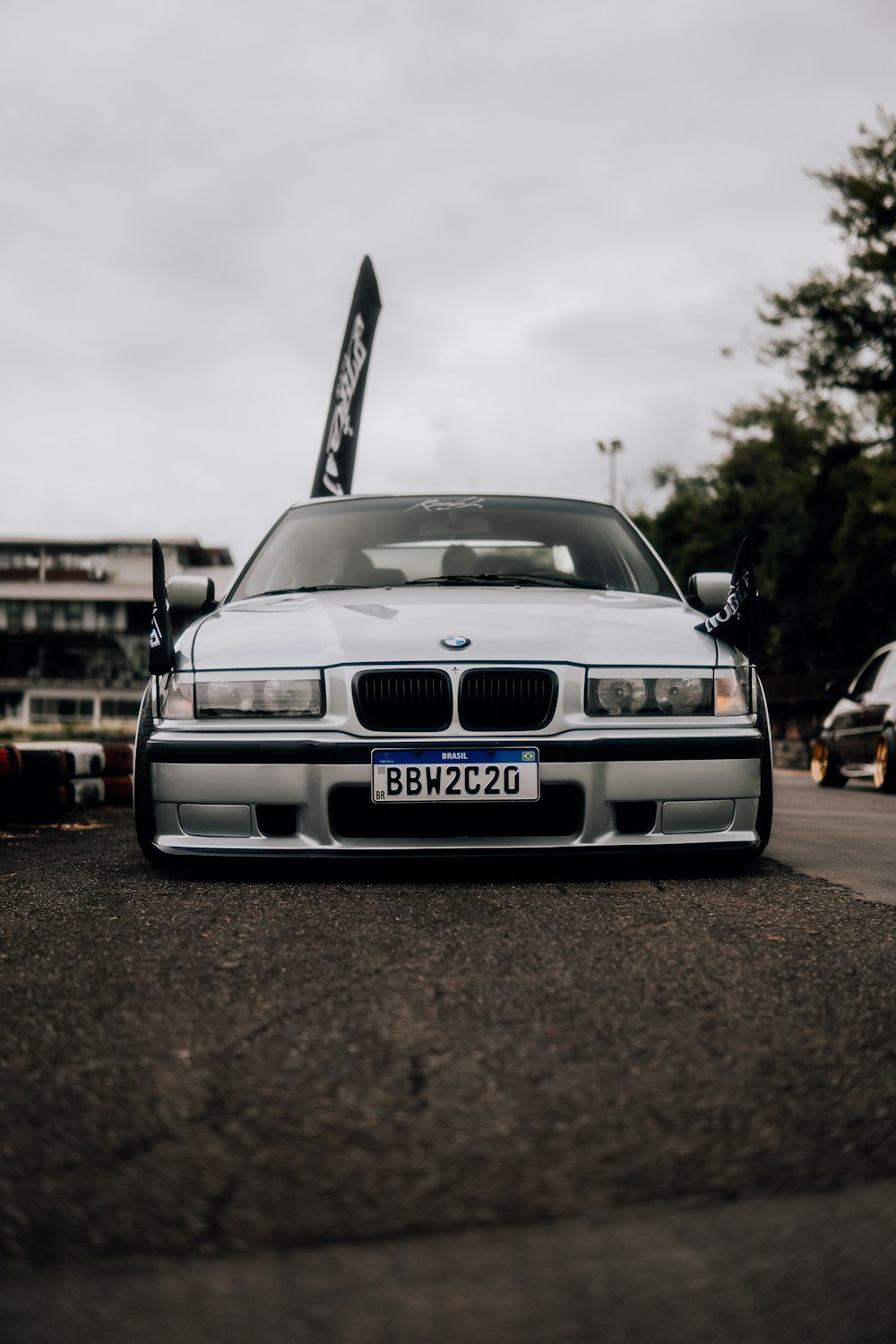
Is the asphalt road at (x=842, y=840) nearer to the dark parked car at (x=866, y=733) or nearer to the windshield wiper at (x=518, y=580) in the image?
the dark parked car at (x=866, y=733)

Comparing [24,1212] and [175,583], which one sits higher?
[175,583]

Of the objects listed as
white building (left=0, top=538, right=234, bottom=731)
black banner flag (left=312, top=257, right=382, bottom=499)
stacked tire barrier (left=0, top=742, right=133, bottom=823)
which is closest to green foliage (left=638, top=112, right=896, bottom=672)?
black banner flag (left=312, top=257, right=382, bottom=499)

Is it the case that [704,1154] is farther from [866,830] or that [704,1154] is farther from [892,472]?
[892,472]

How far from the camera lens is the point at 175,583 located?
16.8 ft

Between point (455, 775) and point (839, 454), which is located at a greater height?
point (839, 454)

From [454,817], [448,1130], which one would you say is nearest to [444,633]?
[454,817]

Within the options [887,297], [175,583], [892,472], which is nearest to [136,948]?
[175,583]

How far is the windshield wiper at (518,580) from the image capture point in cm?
513

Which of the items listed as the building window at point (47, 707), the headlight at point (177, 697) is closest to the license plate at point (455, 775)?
the headlight at point (177, 697)

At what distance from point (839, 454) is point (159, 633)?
3053 centimetres

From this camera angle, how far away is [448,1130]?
1.86 meters

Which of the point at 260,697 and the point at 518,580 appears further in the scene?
the point at 518,580

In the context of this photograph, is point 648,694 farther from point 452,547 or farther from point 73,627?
point 73,627

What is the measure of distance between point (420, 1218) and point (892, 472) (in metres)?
25.5
